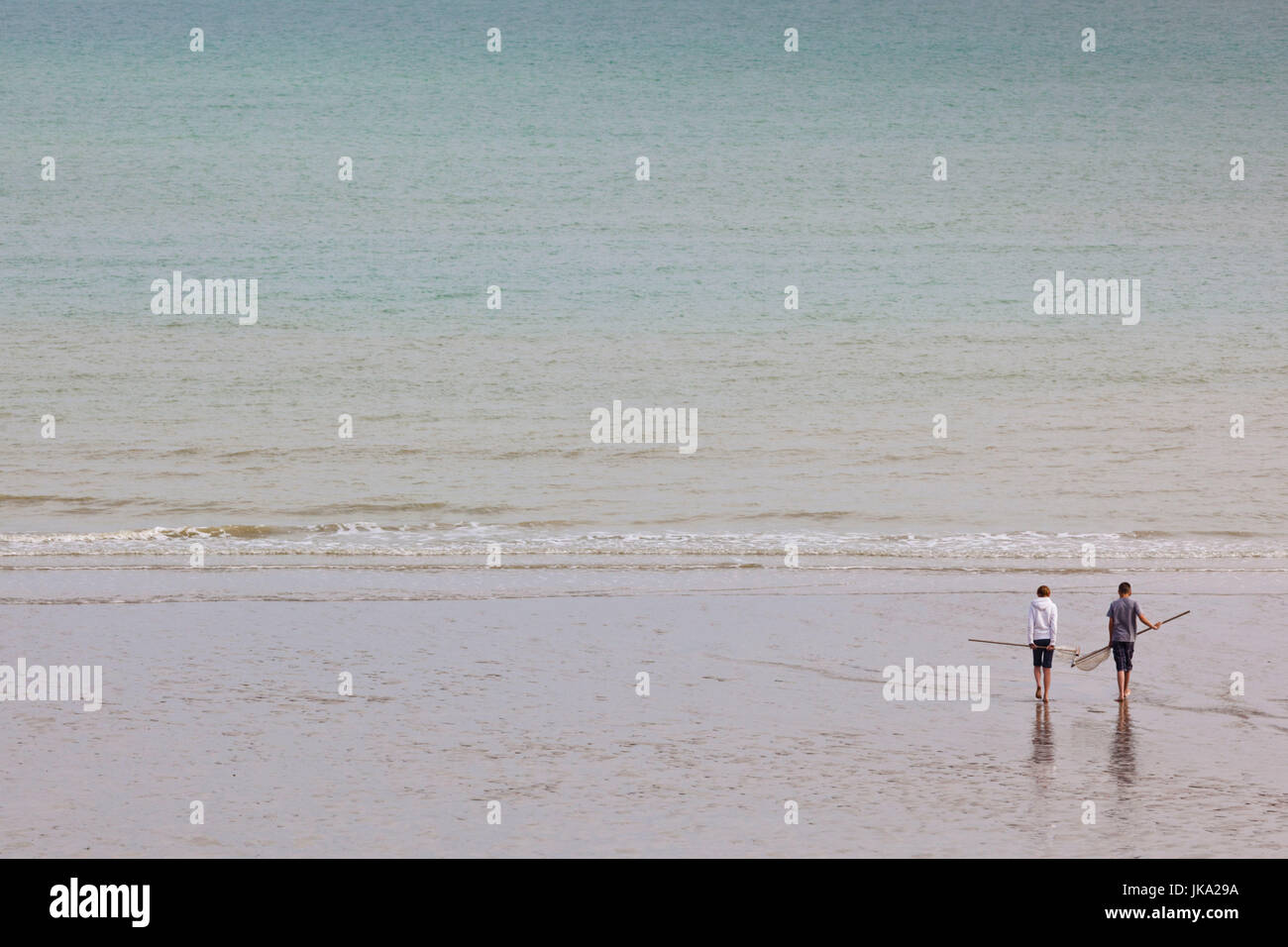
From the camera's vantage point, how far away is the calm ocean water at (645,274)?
28797 mm

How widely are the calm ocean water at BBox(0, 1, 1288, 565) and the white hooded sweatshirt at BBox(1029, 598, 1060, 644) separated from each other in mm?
9721

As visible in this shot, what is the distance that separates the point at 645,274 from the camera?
60.0 m

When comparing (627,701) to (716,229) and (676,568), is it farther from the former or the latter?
(716,229)

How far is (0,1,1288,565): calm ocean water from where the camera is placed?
28.8 metres

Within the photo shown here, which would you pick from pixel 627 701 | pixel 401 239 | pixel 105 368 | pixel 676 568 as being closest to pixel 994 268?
A: pixel 401 239

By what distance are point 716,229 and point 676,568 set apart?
4687cm

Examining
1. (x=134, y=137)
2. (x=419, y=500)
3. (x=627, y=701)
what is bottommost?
(x=627, y=701)

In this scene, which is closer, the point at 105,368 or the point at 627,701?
the point at 627,701

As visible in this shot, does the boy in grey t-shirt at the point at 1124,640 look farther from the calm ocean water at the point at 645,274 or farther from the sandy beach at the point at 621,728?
the calm ocean water at the point at 645,274

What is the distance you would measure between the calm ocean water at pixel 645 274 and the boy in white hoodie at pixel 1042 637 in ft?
31.9

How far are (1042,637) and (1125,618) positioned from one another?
33.3 inches

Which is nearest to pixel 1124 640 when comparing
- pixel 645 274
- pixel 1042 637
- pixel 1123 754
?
pixel 1042 637

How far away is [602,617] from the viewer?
1739 cm

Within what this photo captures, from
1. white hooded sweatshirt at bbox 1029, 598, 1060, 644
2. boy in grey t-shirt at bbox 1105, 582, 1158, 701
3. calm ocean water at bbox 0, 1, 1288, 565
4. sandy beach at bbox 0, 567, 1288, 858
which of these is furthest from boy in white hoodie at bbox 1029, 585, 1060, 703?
calm ocean water at bbox 0, 1, 1288, 565
